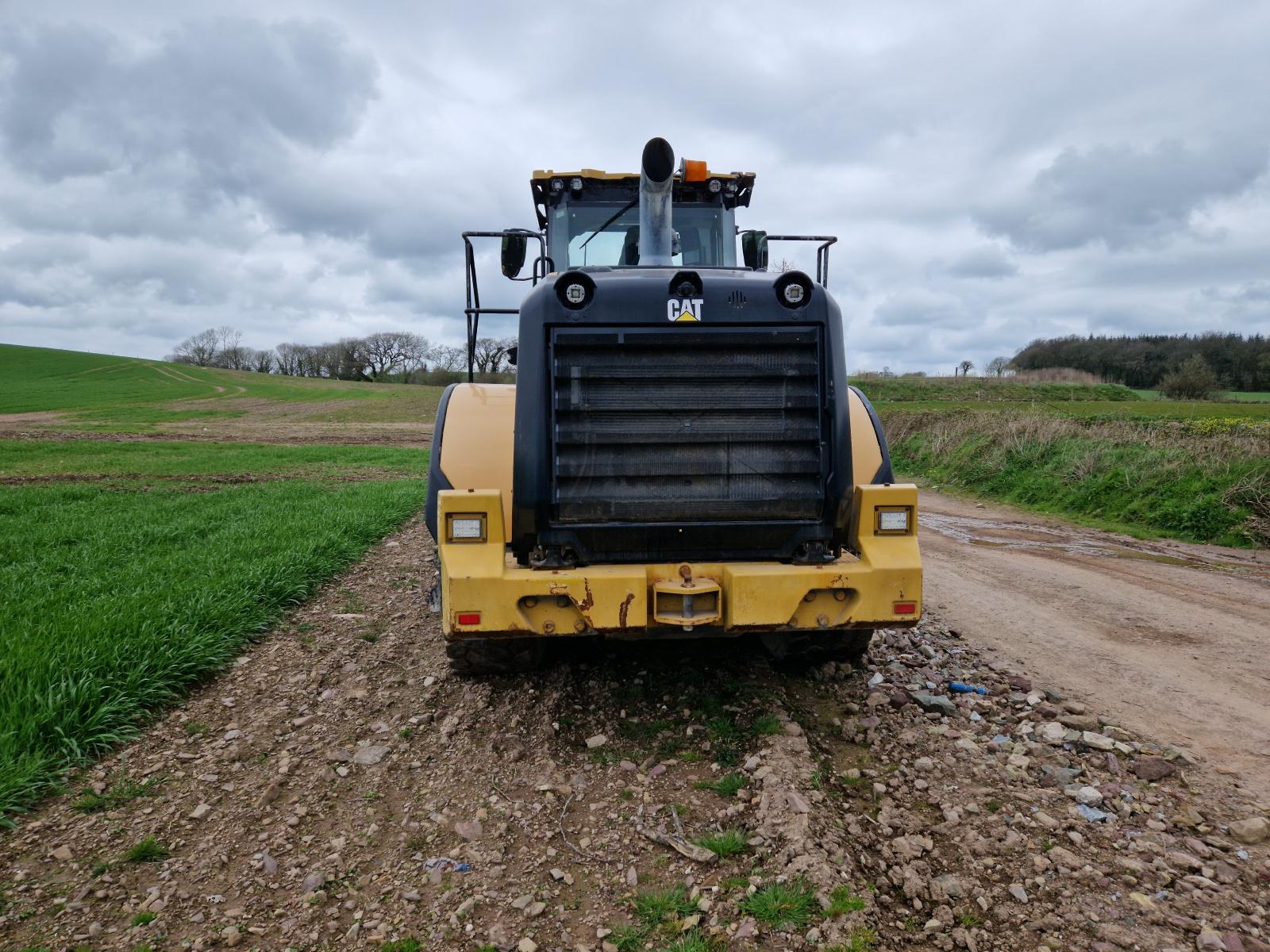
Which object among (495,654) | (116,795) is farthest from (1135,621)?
(116,795)

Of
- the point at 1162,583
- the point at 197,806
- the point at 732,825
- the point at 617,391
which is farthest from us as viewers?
the point at 1162,583

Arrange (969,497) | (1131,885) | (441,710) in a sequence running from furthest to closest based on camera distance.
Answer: (969,497), (441,710), (1131,885)

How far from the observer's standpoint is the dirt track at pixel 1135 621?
13.3 feet

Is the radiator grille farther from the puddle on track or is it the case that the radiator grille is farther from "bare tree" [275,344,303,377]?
"bare tree" [275,344,303,377]

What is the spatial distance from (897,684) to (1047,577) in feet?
12.2

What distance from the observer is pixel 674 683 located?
4379mm

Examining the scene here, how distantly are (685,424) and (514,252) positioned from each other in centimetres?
218

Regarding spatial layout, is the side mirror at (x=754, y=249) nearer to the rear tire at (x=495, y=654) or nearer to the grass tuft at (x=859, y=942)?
the rear tire at (x=495, y=654)

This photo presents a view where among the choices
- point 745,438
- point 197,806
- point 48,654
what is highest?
point 745,438

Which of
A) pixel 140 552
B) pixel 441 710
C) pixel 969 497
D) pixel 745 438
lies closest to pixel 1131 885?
pixel 745 438

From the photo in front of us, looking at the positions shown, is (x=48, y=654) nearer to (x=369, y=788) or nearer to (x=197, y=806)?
(x=197, y=806)

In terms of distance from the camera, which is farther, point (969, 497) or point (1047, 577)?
point (969, 497)

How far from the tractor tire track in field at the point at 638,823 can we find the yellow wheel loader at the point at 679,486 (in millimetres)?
619

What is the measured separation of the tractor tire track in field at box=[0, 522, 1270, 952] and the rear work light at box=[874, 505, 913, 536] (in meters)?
0.96
